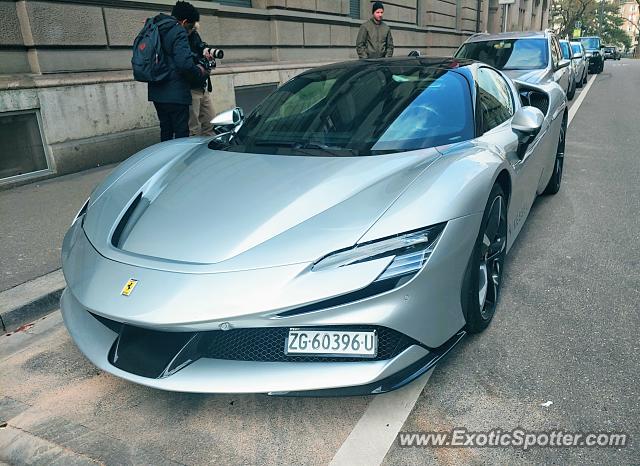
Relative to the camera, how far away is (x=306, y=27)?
451 inches

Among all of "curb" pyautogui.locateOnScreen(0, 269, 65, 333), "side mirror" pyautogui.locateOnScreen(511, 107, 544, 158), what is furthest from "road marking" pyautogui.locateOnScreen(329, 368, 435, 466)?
"curb" pyautogui.locateOnScreen(0, 269, 65, 333)

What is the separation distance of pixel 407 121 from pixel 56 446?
2341 mm

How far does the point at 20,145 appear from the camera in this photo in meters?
6.10

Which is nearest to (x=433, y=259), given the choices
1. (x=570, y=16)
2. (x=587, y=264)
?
(x=587, y=264)

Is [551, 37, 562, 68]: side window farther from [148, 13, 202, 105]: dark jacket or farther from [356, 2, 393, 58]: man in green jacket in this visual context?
[148, 13, 202, 105]: dark jacket

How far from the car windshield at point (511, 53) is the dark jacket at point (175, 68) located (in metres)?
5.58

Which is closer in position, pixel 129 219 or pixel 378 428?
pixel 378 428

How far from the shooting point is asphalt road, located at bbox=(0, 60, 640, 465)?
2.07 m

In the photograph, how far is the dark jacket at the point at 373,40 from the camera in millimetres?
9367

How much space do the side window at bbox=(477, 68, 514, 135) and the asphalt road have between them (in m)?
1.07

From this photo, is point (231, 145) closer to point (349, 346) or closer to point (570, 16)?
point (349, 346)

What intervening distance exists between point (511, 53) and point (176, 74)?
6.16m

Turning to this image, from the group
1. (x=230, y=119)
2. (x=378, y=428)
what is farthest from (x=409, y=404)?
(x=230, y=119)

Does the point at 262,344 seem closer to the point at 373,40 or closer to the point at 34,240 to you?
the point at 34,240
